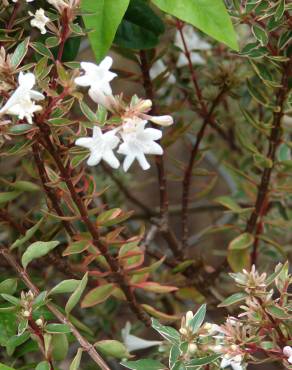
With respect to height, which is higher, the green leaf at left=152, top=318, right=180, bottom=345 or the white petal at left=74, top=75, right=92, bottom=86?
the white petal at left=74, top=75, right=92, bottom=86

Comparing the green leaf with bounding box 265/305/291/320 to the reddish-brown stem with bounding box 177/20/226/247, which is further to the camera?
the reddish-brown stem with bounding box 177/20/226/247

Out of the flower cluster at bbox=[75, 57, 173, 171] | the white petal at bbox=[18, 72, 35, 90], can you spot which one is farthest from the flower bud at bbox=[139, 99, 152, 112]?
the white petal at bbox=[18, 72, 35, 90]

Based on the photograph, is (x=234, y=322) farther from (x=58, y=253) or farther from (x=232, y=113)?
(x=232, y=113)

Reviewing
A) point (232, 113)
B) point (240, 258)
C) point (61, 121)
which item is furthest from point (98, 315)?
point (61, 121)

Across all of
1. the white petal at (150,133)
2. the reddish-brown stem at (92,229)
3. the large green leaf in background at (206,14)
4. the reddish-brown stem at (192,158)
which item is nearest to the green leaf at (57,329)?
the reddish-brown stem at (92,229)

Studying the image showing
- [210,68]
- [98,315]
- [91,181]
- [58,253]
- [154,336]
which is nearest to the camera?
[91,181]

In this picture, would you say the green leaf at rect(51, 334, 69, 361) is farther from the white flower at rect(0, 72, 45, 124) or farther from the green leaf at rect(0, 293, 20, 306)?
the white flower at rect(0, 72, 45, 124)
